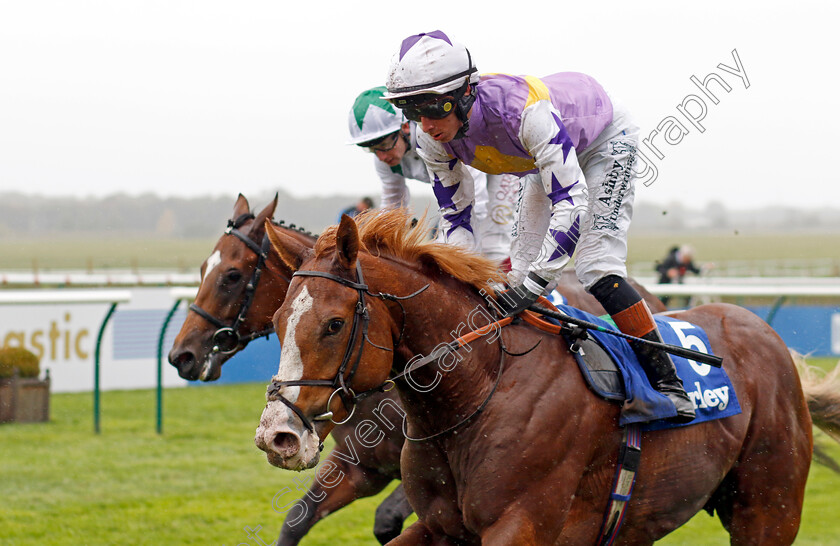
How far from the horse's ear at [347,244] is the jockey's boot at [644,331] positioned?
984 mm

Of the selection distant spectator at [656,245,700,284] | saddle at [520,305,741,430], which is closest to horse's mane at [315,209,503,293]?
saddle at [520,305,741,430]

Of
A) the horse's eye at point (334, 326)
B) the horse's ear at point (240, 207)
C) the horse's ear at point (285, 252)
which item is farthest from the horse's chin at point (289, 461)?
the horse's ear at point (240, 207)

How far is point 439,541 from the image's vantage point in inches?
107

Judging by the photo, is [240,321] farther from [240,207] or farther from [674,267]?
[674,267]

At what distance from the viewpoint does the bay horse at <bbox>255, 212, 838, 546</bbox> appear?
2271 mm

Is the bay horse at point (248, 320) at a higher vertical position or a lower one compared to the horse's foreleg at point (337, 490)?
higher

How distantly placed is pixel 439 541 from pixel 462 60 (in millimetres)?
1469

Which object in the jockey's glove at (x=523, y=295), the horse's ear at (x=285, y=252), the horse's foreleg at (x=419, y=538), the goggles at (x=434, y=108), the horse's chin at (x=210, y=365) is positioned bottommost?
the horse's chin at (x=210, y=365)

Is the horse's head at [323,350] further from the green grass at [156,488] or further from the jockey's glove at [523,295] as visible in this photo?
the green grass at [156,488]

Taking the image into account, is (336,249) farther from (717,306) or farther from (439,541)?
(717,306)

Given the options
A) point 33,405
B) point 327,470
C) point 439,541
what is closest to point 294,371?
point 439,541

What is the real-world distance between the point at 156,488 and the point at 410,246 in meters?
4.07

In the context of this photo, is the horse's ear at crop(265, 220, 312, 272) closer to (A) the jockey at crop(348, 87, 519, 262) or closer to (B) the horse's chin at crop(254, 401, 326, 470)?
(B) the horse's chin at crop(254, 401, 326, 470)

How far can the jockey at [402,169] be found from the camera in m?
3.97
